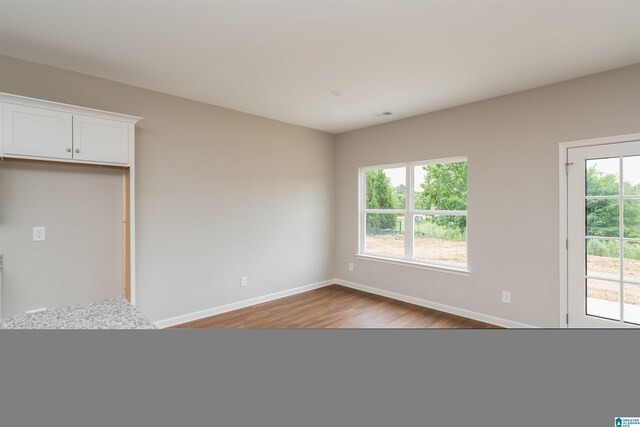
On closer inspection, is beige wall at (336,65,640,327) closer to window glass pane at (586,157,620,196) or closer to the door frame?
the door frame

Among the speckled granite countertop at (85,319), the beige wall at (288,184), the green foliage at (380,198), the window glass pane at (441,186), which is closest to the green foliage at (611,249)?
the beige wall at (288,184)

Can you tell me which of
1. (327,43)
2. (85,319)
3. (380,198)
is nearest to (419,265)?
(380,198)

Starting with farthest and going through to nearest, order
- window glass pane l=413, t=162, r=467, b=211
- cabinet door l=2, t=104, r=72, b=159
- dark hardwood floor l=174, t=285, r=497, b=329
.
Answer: window glass pane l=413, t=162, r=467, b=211 < dark hardwood floor l=174, t=285, r=497, b=329 < cabinet door l=2, t=104, r=72, b=159

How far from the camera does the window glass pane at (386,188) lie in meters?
4.60

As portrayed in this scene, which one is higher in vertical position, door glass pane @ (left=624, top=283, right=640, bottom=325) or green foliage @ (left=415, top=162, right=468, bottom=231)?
green foliage @ (left=415, top=162, right=468, bottom=231)

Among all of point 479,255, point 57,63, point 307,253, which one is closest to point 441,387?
point 57,63

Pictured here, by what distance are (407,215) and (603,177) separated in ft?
6.99

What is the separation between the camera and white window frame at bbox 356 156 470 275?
13.0 ft

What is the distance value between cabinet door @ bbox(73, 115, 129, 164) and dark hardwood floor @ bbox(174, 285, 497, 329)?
190cm

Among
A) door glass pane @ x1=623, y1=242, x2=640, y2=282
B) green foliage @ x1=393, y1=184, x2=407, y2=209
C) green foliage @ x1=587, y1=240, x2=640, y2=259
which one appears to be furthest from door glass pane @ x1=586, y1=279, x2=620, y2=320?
green foliage @ x1=393, y1=184, x2=407, y2=209

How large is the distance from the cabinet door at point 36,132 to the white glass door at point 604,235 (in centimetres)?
451

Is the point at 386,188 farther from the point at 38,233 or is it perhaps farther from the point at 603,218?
the point at 38,233

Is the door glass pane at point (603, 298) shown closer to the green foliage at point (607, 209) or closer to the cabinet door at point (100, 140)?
the green foliage at point (607, 209)

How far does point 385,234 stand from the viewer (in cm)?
480
